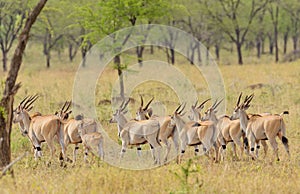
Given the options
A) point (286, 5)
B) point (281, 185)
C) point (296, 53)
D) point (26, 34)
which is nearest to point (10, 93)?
point (26, 34)

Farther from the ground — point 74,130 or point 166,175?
point 74,130

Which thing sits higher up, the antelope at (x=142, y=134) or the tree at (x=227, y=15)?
the tree at (x=227, y=15)

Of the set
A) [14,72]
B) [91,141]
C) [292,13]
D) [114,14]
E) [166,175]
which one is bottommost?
[166,175]

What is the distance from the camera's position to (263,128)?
9992 mm

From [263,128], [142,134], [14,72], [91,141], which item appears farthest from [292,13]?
[14,72]

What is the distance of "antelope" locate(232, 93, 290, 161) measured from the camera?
32.2 ft

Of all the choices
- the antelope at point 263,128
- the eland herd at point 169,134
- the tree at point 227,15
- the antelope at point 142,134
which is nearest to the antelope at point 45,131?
the eland herd at point 169,134

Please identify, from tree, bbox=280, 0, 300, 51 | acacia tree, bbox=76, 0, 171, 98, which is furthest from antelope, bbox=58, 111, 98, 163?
tree, bbox=280, 0, 300, 51

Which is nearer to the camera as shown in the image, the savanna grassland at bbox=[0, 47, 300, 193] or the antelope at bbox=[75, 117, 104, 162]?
the savanna grassland at bbox=[0, 47, 300, 193]

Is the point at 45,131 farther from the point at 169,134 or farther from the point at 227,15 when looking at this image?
the point at 227,15

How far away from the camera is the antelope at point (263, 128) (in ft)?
32.2

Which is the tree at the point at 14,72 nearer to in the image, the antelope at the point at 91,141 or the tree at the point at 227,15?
the antelope at the point at 91,141

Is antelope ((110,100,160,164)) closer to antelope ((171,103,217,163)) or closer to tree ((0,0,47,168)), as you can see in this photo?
antelope ((171,103,217,163))

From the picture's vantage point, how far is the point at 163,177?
7324mm
